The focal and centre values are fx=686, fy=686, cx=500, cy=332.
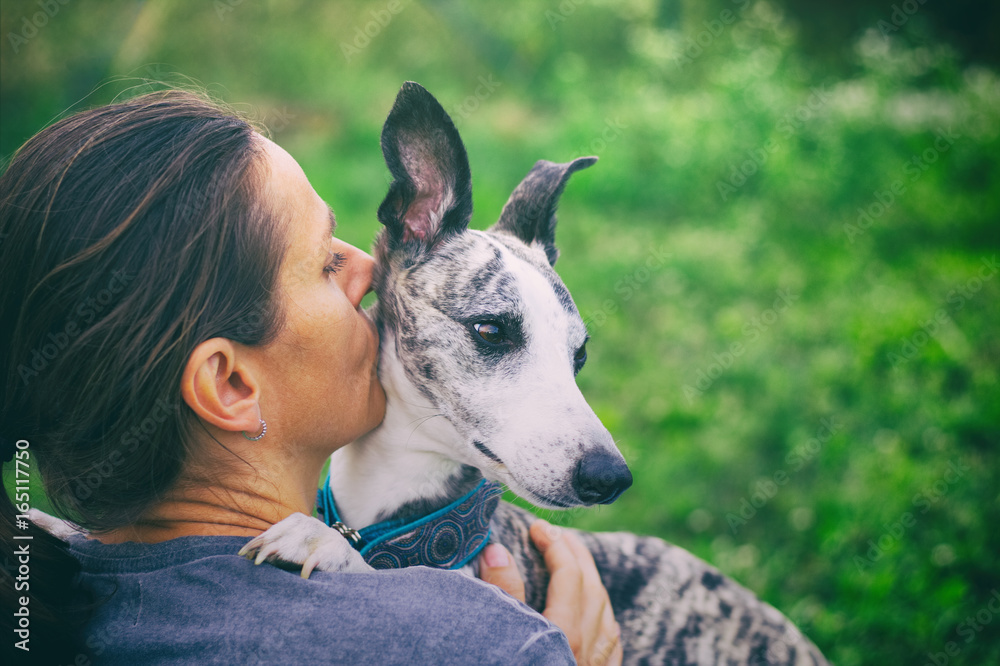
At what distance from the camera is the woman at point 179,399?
→ 4.31ft

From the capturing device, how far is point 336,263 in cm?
192

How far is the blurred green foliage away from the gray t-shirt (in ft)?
4.17

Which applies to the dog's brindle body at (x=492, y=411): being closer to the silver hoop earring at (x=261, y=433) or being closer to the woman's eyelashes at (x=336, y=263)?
the woman's eyelashes at (x=336, y=263)

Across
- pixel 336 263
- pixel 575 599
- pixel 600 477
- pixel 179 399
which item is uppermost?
pixel 336 263

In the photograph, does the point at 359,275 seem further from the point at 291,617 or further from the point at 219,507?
the point at 291,617

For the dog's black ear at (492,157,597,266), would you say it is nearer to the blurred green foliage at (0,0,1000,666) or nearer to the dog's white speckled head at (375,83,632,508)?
the dog's white speckled head at (375,83,632,508)

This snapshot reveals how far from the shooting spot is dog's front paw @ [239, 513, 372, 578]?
4.86 feet

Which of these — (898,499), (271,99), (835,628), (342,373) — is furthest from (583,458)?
(271,99)

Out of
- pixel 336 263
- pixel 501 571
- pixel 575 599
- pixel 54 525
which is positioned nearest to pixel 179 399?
pixel 336 263

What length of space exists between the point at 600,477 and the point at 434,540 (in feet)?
1.64

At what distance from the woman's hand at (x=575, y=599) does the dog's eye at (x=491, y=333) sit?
1.99ft

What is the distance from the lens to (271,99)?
835cm

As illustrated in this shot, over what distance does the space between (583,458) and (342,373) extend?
682mm

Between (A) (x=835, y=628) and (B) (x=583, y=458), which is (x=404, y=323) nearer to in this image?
(B) (x=583, y=458)
